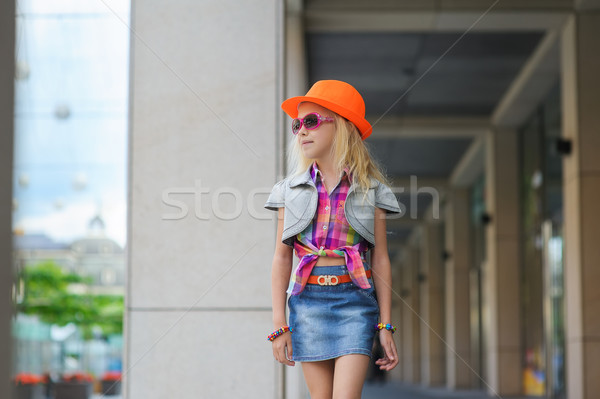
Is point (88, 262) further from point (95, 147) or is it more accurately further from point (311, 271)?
point (311, 271)

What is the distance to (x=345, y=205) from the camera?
2857mm

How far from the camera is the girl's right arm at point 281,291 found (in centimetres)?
284

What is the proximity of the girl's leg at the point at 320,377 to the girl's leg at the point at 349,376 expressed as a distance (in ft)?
0.22

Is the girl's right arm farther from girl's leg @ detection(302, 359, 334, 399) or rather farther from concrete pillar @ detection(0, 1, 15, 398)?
concrete pillar @ detection(0, 1, 15, 398)

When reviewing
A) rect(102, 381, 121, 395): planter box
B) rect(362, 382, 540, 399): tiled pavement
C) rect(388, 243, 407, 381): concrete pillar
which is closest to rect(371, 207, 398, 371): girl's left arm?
rect(102, 381, 121, 395): planter box

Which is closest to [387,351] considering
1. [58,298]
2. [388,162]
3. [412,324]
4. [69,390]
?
[69,390]

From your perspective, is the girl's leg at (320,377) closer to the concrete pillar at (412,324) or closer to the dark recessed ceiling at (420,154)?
the dark recessed ceiling at (420,154)

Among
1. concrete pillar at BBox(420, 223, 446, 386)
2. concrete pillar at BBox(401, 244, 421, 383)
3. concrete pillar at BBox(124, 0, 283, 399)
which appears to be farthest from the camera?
concrete pillar at BBox(401, 244, 421, 383)

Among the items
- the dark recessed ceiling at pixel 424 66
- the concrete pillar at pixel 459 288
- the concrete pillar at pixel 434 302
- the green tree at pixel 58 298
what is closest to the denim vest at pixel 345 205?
the dark recessed ceiling at pixel 424 66

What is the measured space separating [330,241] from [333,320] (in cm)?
28

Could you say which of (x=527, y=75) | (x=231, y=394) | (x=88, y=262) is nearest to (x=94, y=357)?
(x=88, y=262)

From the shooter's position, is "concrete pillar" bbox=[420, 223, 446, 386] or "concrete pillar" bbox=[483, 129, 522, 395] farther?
"concrete pillar" bbox=[420, 223, 446, 386]

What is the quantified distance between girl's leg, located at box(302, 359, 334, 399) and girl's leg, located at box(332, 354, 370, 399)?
2.6 inches

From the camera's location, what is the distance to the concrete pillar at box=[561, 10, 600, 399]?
8266mm
